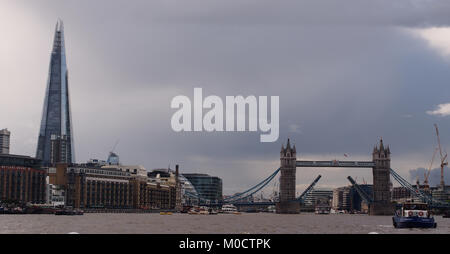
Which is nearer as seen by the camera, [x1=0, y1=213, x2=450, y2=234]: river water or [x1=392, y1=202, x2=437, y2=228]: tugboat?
[x1=0, y1=213, x2=450, y2=234]: river water

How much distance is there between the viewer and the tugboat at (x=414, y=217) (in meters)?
94.8

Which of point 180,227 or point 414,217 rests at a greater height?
point 414,217

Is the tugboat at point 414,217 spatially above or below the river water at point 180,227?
above

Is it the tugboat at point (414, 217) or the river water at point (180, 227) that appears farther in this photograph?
the tugboat at point (414, 217)

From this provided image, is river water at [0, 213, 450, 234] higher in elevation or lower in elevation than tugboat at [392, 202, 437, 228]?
lower

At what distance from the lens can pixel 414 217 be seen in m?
94.8

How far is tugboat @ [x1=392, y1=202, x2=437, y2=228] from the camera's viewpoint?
9481 cm
